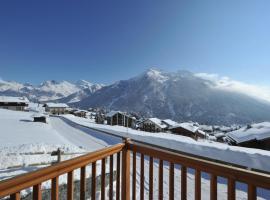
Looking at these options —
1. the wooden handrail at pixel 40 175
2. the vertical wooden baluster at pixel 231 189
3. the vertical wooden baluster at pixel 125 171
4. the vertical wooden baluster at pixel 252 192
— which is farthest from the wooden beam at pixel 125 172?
the vertical wooden baluster at pixel 252 192

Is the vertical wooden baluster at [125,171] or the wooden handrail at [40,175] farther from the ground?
the wooden handrail at [40,175]

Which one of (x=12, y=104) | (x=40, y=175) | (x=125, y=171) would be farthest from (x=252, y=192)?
(x=12, y=104)

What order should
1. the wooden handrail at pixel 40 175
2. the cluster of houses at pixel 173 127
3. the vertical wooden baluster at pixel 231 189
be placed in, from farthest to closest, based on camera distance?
the cluster of houses at pixel 173 127, the vertical wooden baluster at pixel 231 189, the wooden handrail at pixel 40 175

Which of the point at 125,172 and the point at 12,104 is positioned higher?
the point at 12,104

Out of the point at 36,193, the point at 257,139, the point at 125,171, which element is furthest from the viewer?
the point at 257,139

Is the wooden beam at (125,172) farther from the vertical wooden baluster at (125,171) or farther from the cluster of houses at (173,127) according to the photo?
the cluster of houses at (173,127)

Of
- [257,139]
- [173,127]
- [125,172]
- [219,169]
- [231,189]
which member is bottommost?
[173,127]

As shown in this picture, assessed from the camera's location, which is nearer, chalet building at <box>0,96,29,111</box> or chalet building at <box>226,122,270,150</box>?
chalet building at <box>226,122,270,150</box>

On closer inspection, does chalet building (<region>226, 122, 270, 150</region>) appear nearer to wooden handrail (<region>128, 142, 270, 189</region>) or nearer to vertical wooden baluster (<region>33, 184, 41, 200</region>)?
wooden handrail (<region>128, 142, 270, 189</region>)

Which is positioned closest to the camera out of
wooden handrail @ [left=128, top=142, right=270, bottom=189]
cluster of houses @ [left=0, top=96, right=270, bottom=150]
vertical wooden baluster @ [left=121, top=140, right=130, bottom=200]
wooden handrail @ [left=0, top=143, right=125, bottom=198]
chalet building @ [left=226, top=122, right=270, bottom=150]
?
wooden handrail @ [left=0, top=143, right=125, bottom=198]

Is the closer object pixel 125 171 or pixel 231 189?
pixel 231 189

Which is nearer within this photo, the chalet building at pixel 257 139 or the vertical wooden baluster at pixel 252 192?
the vertical wooden baluster at pixel 252 192

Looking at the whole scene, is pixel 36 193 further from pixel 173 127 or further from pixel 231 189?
pixel 173 127

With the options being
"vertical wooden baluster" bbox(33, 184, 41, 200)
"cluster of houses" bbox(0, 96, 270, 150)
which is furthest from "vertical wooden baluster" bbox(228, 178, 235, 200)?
"cluster of houses" bbox(0, 96, 270, 150)
